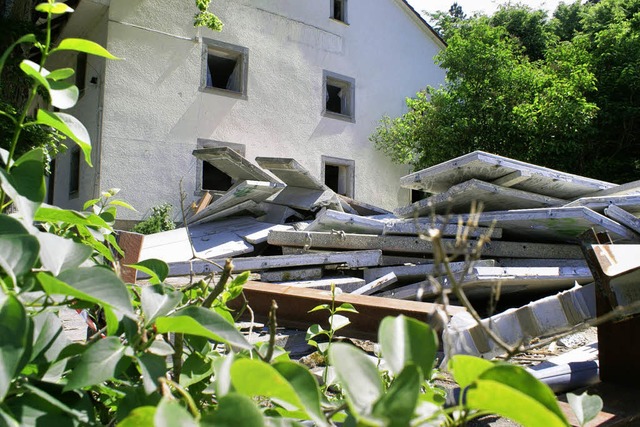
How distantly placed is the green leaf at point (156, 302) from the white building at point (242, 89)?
1084 centimetres

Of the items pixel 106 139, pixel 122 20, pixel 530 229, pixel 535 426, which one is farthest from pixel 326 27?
pixel 535 426

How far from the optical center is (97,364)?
53 centimetres

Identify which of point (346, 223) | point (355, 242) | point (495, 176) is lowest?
point (355, 242)

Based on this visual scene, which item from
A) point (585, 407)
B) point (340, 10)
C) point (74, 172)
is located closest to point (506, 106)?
point (340, 10)

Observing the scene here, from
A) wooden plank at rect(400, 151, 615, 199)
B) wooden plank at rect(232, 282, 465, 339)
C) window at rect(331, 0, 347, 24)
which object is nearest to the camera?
wooden plank at rect(232, 282, 465, 339)

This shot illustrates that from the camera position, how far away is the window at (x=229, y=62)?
12.3 meters

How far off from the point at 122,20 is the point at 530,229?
33.7 feet

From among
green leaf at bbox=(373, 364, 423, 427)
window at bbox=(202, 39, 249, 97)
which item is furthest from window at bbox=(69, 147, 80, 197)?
green leaf at bbox=(373, 364, 423, 427)

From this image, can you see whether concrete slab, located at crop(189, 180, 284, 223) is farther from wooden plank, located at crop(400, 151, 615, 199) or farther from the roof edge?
the roof edge

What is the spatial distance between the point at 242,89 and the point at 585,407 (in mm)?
12753

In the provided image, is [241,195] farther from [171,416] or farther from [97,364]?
[171,416]

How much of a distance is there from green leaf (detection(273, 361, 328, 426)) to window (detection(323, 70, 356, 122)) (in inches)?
544

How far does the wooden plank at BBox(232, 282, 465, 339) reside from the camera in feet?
7.25

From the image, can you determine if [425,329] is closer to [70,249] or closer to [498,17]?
[70,249]
